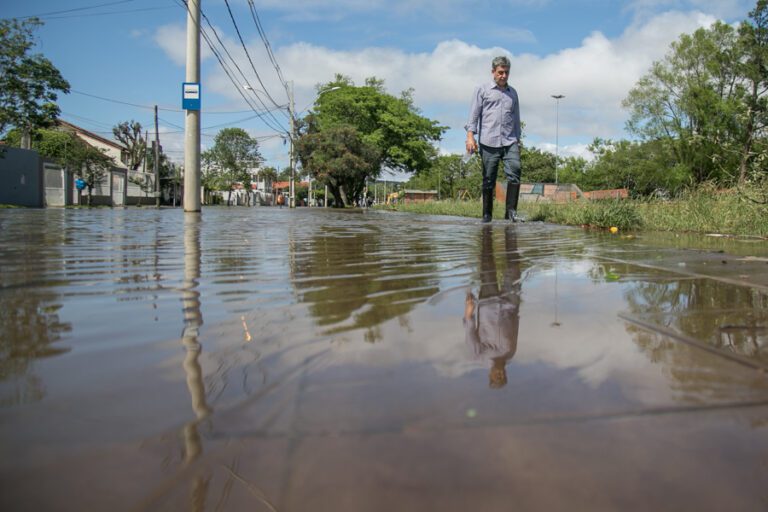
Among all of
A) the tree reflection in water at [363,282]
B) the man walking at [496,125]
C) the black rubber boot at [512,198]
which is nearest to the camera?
the tree reflection in water at [363,282]

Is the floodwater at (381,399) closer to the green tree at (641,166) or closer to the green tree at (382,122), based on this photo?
the green tree at (641,166)

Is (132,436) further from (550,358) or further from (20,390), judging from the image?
(550,358)

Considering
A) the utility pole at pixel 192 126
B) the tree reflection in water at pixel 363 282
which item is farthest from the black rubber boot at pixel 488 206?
the utility pole at pixel 192 126

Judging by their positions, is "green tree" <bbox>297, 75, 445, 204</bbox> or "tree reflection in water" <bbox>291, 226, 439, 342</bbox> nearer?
"tree reflection in water" <bbox>291, 226, 439, 342</bbox>

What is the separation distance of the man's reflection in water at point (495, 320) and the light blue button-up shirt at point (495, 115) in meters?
5.18

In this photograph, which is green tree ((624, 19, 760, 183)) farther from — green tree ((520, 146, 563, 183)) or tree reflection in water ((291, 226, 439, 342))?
tree reflection in water ((291, 226, 439, 342))

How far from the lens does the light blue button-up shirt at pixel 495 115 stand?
7.64 m

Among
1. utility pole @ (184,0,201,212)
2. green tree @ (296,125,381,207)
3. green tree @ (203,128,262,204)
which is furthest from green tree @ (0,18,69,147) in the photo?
green tree @ (203,128,262,204)

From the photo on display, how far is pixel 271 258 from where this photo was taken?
3.40 m

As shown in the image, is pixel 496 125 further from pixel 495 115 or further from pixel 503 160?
pixel 503 160

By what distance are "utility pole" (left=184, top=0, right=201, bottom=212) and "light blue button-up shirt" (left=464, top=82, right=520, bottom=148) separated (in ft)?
25.1

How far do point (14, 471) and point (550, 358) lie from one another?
1081 mm

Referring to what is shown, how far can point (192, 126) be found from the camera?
1286cm

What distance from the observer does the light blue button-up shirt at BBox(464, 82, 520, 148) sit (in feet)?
25.1
